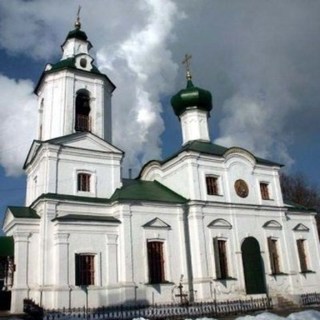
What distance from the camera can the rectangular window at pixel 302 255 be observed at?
915 inches

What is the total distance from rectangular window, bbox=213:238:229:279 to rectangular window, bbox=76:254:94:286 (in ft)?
20.9

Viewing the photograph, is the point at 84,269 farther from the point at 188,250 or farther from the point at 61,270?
the point at 188,250

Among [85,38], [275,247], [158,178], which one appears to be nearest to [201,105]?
[158,178]

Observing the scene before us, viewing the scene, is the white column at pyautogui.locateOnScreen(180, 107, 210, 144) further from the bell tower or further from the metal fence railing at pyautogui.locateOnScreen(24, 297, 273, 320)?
the metal fence railing at pyautogui.locateOnScreen(24, 297, 273, 320)

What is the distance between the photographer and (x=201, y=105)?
2541cm

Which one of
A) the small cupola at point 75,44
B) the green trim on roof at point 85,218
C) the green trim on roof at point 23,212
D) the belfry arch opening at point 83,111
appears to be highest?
the small cupola at point 75,44

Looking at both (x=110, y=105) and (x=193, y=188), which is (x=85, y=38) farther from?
(x=193, y=188)

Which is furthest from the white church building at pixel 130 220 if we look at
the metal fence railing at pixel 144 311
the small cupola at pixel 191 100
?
the small cupola at pixel 191 100

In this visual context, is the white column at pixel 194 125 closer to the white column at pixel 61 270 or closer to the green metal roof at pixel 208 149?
the green metal roof at pixel 208 149

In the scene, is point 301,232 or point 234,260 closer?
point 234,260

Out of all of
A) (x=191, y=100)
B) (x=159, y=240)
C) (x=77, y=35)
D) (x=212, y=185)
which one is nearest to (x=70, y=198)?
(x=159, y=240)

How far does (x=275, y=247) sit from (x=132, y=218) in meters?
9.17

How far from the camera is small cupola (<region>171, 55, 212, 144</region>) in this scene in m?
25.2

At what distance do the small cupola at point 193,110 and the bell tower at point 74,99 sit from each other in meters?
5.84
